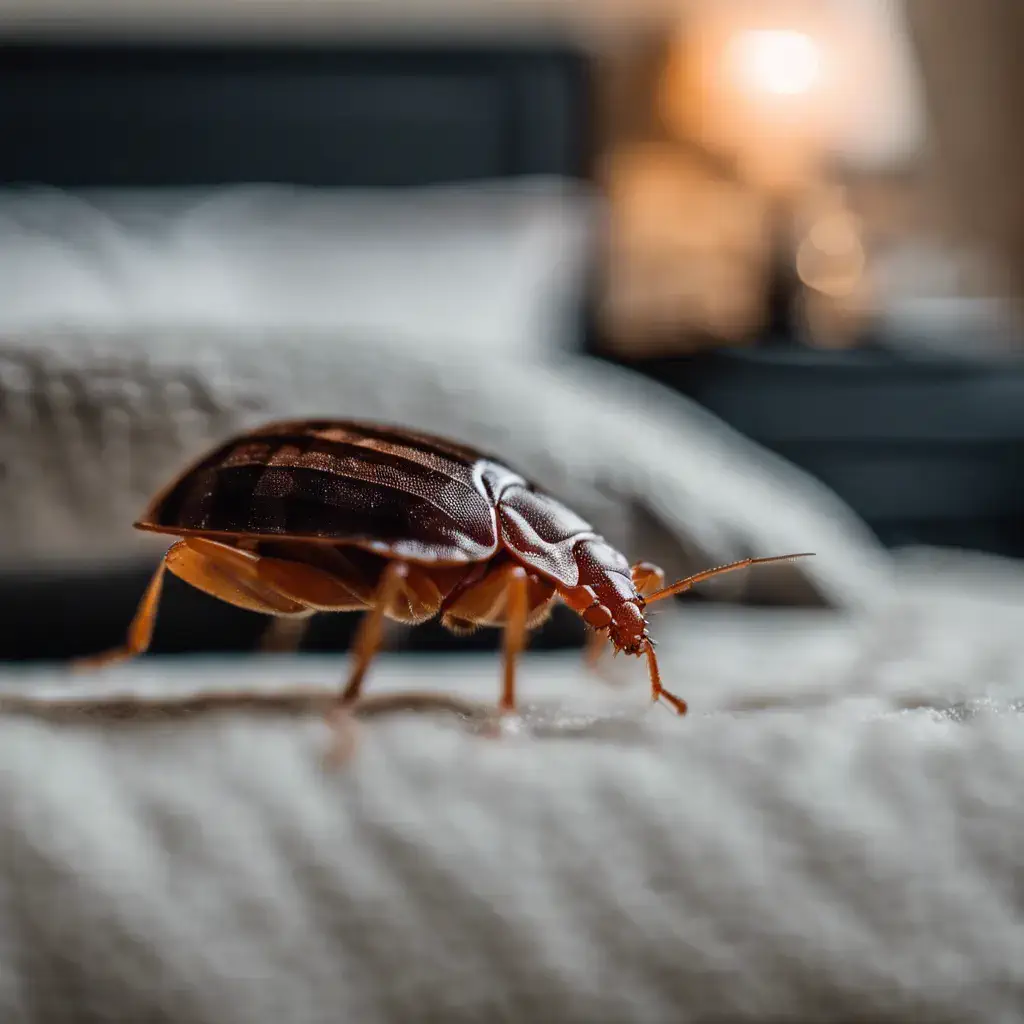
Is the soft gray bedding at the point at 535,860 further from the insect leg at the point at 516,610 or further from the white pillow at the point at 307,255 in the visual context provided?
the white pillow at the point at 307,255

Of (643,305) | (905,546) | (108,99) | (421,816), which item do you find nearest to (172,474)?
(421,816)

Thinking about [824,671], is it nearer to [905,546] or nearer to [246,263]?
[905,546]

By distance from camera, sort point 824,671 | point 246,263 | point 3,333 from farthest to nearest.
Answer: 1. point 246,263
2. point 3,333
3. point 824,671

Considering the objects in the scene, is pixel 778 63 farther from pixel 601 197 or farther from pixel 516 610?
pixel 516 610

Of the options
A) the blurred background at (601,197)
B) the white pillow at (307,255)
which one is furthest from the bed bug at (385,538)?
the white pillow at (307,255)

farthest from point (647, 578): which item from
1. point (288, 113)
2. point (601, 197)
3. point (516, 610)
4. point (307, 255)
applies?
point (601, 197)

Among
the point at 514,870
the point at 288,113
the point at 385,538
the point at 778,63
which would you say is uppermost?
the point at 778,63
